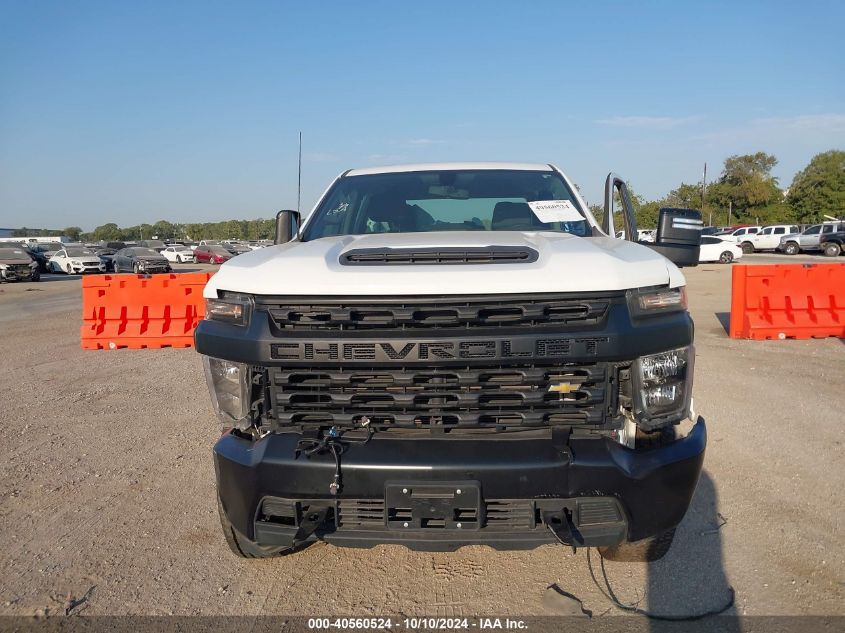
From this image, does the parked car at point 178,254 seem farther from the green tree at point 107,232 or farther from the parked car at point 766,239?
the green tree at point 107,232

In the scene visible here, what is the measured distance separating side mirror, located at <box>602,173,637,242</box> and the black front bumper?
5.78ft

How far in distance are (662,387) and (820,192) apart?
66.6 m

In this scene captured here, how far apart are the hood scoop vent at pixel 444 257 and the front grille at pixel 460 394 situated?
47 centimetres

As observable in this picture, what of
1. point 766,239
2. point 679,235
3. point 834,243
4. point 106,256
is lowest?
point 106,256

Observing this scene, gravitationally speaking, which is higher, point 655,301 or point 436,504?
point 655,301

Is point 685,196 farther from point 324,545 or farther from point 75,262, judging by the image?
point 324,545

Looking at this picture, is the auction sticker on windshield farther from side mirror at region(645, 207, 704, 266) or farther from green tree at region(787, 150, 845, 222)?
green tree at region(787, 150, 845, 222)

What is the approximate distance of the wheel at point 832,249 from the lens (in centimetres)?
3306

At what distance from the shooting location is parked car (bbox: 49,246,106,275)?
33812 mm

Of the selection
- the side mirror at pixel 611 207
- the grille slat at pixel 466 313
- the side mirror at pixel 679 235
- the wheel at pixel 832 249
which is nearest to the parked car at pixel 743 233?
the wheel at pixel 832 249

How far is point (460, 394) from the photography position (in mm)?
2523

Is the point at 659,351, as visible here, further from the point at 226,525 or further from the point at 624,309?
the point at 226,525

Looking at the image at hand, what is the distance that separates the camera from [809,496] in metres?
4.00

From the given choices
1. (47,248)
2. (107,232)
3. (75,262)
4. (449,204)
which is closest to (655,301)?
(449,204)
